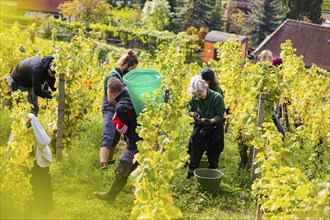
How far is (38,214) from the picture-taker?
5121 millimetres

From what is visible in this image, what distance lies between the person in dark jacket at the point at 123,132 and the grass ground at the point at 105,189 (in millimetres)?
180

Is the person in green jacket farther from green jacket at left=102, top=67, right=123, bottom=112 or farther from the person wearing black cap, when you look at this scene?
green jacket at left=102, top=67, right=123, bottom=112

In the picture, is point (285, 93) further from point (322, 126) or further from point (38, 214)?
point (38, 214)

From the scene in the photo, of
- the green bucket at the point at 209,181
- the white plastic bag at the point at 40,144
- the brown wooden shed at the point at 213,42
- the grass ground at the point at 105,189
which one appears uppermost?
the white plastic bag at the point at 40,144

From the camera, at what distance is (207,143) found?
615 centimetres

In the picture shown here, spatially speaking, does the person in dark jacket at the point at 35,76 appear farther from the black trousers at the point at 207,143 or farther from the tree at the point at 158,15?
the tree at the point at 158,15

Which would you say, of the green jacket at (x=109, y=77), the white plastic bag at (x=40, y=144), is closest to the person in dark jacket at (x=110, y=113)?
the green jacket at (x=109, y=77)

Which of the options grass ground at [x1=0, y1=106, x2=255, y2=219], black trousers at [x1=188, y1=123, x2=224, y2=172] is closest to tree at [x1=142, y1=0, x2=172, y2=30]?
grass ground at [x1=0, y1=106, x2=255, y2=219]

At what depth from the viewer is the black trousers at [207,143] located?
20.1ft

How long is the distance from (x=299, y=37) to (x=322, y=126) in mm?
21062

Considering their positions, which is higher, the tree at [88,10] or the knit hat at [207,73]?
the knit hat at [207,73]

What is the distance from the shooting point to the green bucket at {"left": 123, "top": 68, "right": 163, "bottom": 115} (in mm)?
5742

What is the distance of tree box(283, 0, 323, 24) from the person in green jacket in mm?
29923

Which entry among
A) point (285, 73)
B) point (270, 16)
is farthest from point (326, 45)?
point (285, 73)
